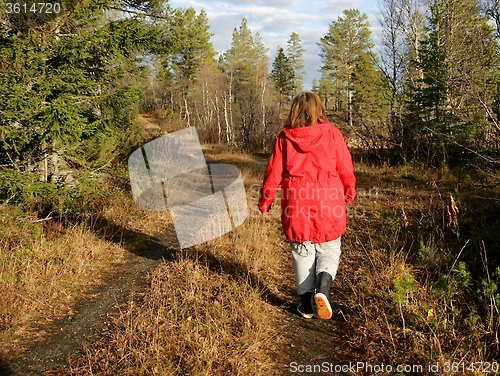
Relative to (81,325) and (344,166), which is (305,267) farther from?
(81,325)

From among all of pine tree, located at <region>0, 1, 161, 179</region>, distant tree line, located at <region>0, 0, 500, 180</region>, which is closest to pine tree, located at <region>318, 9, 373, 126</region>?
distant tree line, located at <region>0, 0, 500, 180</region>

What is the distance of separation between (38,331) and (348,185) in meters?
3.20

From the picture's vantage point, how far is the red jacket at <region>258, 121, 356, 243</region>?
3262mm

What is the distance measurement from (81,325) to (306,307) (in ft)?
7.14

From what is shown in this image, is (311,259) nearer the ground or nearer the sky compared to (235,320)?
nearer the sky

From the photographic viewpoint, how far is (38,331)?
3.42m

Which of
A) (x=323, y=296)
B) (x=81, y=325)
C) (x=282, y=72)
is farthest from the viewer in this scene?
(x=282, y=72)

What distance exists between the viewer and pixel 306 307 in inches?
140

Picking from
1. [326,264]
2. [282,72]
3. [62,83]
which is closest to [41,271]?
[62,83]

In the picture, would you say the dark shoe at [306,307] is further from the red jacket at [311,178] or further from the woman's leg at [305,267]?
the red jacket at [311,178]

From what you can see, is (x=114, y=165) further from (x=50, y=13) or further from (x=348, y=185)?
(x=348, y=185)

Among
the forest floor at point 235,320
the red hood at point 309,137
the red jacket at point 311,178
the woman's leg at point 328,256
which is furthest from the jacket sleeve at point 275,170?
the forest floor at point 235,320

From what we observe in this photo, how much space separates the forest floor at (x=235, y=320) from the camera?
2.79 meters

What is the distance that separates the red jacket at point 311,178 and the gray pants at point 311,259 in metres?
0.10
